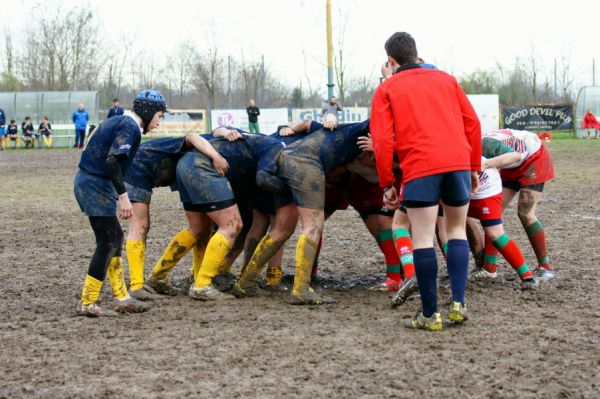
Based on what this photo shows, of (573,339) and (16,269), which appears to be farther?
(16,269)

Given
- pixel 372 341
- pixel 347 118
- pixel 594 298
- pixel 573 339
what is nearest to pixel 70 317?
pixel 372 341

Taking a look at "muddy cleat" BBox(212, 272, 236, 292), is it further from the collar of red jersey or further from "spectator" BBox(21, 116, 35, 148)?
"spectator" BBox(21, 116, 35, 148)

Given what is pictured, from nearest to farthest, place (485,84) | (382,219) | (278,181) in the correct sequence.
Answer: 1. (278,181)
2. (382,219)
3. (485,84)

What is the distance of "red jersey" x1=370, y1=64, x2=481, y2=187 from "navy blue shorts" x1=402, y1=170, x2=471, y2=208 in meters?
0.05

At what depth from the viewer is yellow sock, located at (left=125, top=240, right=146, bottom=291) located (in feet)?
22.4

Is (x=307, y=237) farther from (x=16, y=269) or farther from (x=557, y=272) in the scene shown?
(x=16, y=269)

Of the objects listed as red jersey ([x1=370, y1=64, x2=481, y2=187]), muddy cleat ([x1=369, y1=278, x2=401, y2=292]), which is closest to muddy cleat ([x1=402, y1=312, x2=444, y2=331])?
red jersey ([x1=370, y1=64, x2=481, y2=187])

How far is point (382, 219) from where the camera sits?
7359 mm

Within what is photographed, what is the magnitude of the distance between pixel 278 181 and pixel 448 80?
177cm

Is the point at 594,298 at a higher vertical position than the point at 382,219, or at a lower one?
lower

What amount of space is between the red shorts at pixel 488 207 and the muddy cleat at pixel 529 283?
634mm

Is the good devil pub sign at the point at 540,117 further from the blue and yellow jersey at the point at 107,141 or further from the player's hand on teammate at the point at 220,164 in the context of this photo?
the blue and yellow jersey at the point at 107,141

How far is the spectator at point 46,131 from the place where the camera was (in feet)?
127

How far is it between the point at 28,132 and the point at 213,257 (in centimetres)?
3459
